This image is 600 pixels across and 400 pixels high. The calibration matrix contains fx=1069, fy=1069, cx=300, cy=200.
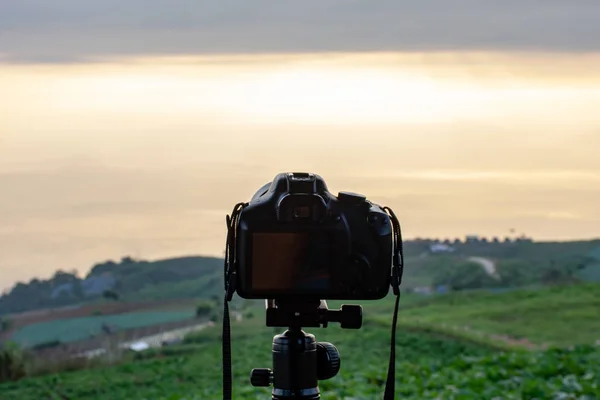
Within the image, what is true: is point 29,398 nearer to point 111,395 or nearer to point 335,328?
point 111,395

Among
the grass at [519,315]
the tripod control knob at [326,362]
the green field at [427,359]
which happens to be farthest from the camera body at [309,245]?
the grass at [519,315]

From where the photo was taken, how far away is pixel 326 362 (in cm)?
316

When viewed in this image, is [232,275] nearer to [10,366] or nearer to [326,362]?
[326,362]

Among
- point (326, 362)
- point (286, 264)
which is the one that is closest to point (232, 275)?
point (286, 264)

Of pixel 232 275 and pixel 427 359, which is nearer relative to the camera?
pixel 232 275

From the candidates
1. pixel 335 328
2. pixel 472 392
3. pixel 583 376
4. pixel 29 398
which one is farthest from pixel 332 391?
pixel 335 328

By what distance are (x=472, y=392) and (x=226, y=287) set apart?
4.95 metres

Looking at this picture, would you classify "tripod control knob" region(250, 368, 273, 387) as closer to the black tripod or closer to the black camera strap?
the black tripod

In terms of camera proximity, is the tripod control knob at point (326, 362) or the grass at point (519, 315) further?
the grass at point (519, 315)

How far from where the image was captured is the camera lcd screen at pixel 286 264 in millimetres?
2840

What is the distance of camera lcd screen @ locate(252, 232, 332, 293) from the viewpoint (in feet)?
9.32

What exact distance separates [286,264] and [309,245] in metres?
0.09

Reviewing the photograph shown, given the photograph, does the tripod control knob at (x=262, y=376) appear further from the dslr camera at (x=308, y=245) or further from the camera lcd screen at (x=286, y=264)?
the camera lcd screen at (x=286, y=264)

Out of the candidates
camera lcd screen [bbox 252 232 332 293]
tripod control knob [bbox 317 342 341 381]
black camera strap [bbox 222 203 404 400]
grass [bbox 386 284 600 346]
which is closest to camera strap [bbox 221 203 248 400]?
black camera strap [bbox 222 203 404 400]
